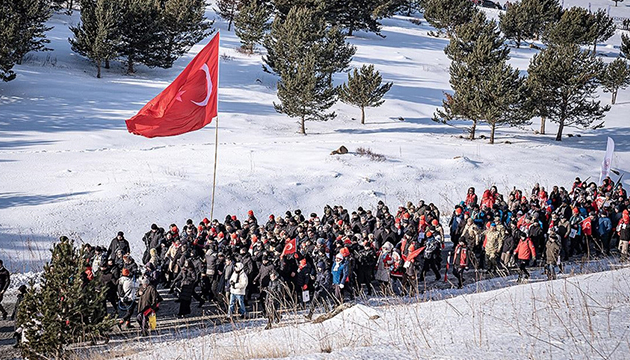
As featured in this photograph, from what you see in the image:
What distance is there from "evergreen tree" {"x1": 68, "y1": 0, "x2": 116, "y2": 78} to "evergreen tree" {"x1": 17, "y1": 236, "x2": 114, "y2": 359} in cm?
3985

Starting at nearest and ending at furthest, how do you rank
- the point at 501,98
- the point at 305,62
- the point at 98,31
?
1. the point at 501,98
2. the point at 305,62
3. the point at 98,31

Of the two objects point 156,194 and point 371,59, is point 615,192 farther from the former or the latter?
point 371,59

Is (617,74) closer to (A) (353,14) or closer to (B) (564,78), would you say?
(B) (564,78)

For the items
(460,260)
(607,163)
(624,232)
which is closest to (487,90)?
(607,163)

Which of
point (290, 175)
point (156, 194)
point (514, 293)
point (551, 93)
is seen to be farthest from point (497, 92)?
point (514, 293)

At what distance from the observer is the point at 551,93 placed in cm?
4009

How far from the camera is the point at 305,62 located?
38.2m

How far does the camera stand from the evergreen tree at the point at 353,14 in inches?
2562

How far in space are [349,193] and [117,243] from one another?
12.1 m

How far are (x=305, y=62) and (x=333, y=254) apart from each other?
81.0 feet

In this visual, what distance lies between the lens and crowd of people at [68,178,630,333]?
13.5 m

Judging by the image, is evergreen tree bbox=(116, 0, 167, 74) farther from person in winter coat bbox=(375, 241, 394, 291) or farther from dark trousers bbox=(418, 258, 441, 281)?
person in winter coat bbox=(375, 241, 394, 291)

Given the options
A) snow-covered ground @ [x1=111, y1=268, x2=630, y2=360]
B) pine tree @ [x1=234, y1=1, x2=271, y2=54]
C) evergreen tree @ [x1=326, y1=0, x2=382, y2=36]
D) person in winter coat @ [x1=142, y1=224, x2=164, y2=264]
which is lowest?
person in winter coat @ [x1=142, y1=224, x2=164, y2=264]

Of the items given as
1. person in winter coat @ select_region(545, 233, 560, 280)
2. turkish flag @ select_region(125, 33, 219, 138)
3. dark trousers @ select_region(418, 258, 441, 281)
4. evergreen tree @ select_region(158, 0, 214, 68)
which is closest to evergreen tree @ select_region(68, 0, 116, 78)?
evergreen tree @ select_region(158, 0, 214, 68)
